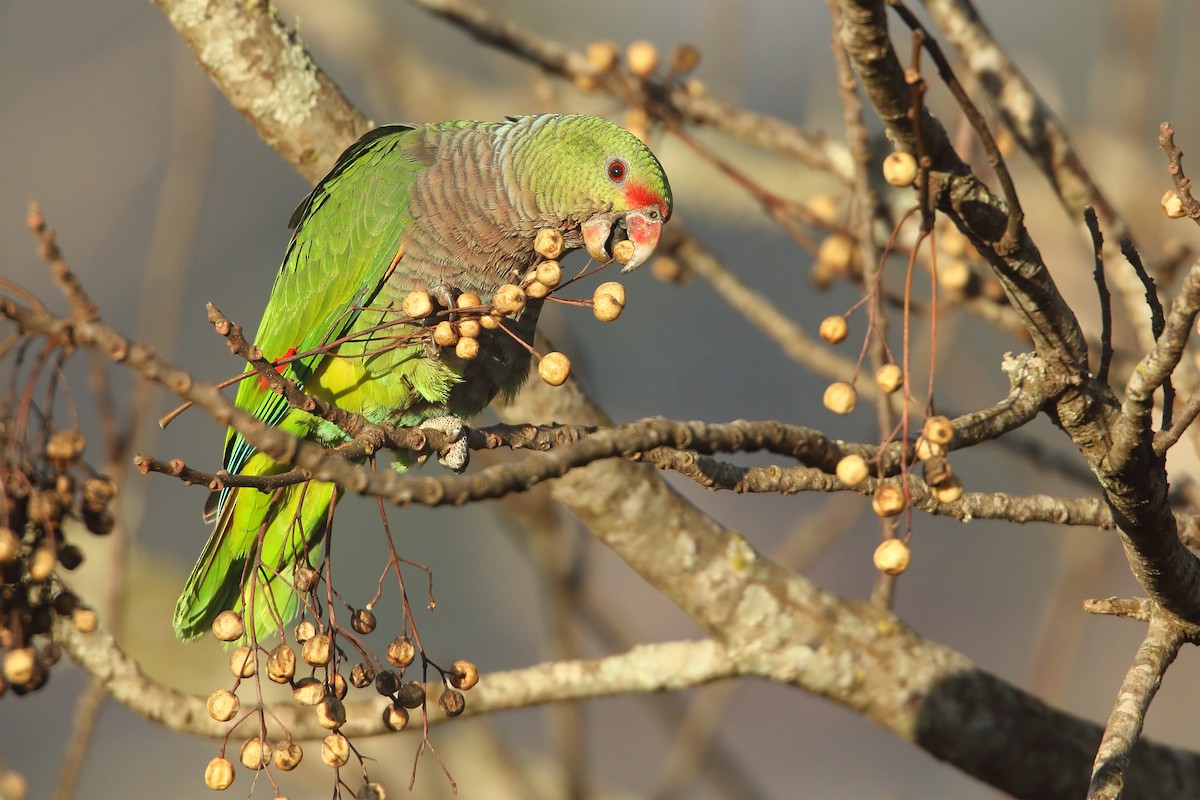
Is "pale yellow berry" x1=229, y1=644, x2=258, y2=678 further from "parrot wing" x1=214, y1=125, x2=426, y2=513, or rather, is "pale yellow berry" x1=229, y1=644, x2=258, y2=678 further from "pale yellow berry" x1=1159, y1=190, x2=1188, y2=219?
"pale yellow berry" x1=1159, y1=190, x2=1188, y2=219

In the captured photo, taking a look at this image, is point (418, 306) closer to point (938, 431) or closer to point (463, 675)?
point (463, 675)

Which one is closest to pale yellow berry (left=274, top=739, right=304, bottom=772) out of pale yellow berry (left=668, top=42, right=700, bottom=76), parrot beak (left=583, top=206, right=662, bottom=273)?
parrot beak (left=583, top=206, right=662, bottom=273)

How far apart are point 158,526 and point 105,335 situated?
33.4 ft

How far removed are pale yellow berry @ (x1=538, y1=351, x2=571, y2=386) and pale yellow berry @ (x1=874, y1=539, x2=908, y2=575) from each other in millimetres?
669

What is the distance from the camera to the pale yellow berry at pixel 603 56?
3.47m

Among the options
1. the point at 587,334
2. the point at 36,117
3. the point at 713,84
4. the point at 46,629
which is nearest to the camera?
the point at 46,629

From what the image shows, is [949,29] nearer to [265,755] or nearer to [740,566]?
[740,566]

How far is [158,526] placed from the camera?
1074 centimetres

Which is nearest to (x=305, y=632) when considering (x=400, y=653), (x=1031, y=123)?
(x=400, y=653)

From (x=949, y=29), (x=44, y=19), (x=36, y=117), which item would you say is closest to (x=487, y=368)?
(x=949, y=29)

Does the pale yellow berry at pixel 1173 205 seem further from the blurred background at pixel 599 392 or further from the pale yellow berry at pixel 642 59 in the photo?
the blurred background at pixel 599 392

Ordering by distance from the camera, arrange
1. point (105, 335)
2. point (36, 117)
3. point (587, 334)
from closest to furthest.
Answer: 1. point (105, 335)
2. point (36, 117)
3. point (587, 334)

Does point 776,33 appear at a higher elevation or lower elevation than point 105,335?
higher

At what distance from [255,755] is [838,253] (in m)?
2.25
